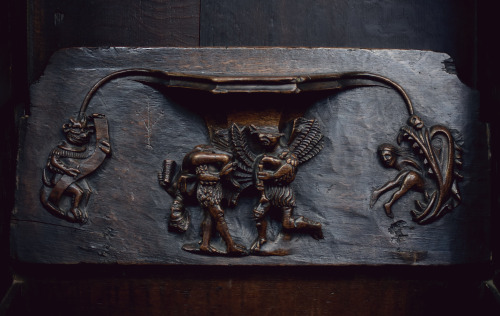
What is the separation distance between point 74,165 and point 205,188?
257mm

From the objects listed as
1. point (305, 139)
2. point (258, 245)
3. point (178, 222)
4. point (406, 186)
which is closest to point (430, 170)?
point (406, 186)

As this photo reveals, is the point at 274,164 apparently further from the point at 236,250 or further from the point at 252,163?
the point at 236,250

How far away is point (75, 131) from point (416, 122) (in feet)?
2.14

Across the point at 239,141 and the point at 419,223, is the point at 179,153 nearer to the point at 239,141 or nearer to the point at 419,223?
the point at 239,141

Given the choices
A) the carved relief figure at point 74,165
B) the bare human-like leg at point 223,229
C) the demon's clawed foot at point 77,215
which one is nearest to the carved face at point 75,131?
the carved relief figure at point 74,165

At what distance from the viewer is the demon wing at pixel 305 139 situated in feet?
3.02

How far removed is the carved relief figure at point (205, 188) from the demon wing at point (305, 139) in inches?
5.1

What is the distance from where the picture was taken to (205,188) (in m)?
0.91

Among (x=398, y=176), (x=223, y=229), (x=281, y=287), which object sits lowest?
(x=281, y=287)

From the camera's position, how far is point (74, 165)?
0.92 m

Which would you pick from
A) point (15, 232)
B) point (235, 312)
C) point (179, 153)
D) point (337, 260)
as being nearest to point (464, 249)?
point (337, 260)

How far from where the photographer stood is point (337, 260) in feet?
3.03

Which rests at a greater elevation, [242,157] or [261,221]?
[242,157]

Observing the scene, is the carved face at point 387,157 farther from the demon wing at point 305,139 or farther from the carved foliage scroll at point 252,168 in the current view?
the demon wing at point 305,139
